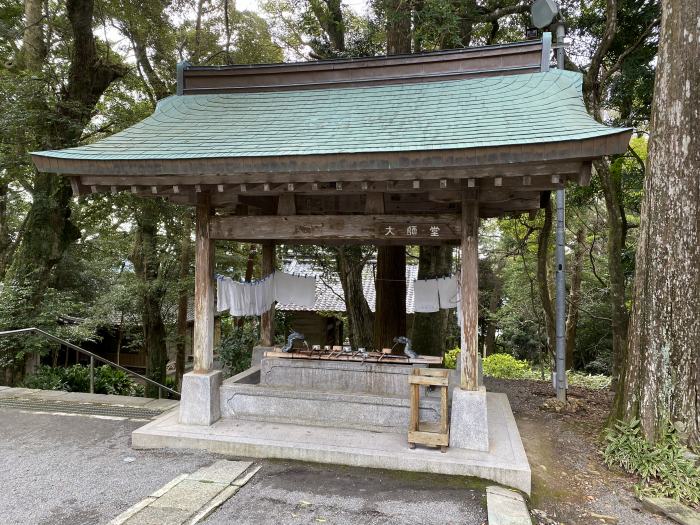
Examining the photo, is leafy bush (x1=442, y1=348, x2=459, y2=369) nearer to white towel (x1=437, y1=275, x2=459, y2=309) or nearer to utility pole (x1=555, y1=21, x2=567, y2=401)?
utility pole (x1=555, y1=21, x2=567, y2=401)

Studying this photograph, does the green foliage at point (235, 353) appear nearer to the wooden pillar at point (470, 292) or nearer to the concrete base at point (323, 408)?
the concrete base at point (323, 408)

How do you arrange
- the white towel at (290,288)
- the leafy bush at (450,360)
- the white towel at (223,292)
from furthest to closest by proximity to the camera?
the leafy bush at (450,360)
the white towel at (290,288)
the white towel at (223,292)

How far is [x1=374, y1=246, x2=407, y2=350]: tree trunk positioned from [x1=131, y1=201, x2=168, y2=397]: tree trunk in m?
5.47

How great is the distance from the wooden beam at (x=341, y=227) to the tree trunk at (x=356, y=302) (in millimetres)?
5934

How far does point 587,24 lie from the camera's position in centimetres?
952

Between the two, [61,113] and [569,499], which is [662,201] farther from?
[61,113]

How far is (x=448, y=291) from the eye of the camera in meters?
6.95

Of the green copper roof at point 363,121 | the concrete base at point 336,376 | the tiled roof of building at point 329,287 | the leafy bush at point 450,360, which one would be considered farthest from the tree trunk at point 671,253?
the leafy bush at point 450,360

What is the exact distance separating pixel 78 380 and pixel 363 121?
963cm

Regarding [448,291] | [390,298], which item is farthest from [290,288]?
[448,291]

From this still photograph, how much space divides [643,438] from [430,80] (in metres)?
5.46

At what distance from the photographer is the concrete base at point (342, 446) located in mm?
4590

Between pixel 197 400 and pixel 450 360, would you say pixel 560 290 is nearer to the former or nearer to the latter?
pixel 450 360

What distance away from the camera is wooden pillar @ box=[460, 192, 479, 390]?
5062mm
